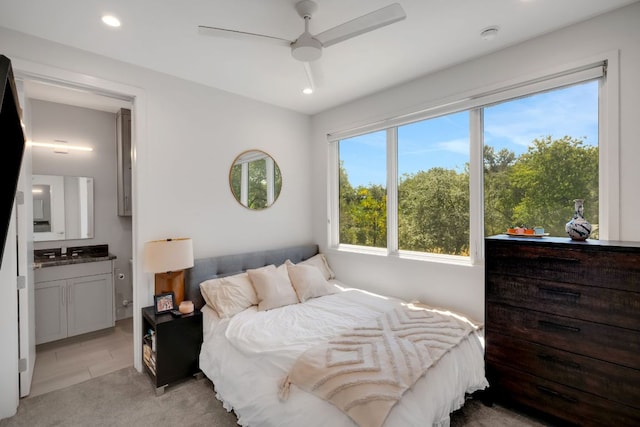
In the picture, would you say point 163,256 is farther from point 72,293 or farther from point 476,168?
point 476,168

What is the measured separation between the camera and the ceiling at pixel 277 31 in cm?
197

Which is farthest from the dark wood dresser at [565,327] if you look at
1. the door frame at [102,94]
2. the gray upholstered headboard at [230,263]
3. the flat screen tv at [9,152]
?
the door frame at [102,94]

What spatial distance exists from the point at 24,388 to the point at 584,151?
464cm

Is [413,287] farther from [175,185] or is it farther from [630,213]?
[175,185]

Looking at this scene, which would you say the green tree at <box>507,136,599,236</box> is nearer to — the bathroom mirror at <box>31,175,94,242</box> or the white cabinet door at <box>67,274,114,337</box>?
the white cabinet door at <box>67,274,114,337</box>

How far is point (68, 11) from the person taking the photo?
2000mm

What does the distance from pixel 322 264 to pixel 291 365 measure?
1974 mm

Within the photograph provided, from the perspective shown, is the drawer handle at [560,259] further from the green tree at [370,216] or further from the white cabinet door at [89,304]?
the white cabinet door at [89,304]

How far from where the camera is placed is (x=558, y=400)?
1.95 m

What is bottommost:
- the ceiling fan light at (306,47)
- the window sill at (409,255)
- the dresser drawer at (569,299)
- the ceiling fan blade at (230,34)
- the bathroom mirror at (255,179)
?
the dresser drawer at (569,299)

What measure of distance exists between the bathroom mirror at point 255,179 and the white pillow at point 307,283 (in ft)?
3.00

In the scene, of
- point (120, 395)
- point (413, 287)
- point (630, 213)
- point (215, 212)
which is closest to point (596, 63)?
point (630, 213)

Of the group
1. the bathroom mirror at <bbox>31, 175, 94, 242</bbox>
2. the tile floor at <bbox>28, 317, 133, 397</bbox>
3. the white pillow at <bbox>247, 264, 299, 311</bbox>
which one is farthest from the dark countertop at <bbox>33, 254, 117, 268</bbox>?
the white pillow at <bbox>247, 264, 299, 311</bbox>

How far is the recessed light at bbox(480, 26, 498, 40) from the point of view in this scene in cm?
223
